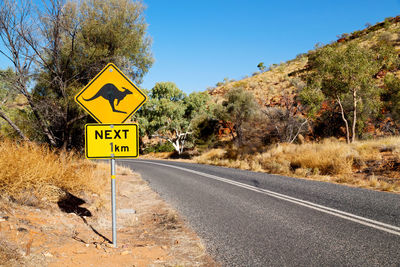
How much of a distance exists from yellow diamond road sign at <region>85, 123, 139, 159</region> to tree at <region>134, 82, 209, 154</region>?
31486 mm

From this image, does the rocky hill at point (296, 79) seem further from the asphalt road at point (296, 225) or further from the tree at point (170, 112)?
the asphalt road at point (296, 225)

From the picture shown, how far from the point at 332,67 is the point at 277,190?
504 inches

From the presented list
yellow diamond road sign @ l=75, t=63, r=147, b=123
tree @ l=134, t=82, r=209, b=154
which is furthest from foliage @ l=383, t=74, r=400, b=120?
yellow diamond road sign @ l=75, t=63, r=147, b=123

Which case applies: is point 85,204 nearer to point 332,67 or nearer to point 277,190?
point 277,190

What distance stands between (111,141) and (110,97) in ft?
2.37

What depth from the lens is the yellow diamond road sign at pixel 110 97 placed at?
4.11 metres

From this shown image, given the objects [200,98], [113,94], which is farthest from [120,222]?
[200,98]

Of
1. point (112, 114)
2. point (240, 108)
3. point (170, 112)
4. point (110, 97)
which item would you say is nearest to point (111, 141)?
point (112, 114)

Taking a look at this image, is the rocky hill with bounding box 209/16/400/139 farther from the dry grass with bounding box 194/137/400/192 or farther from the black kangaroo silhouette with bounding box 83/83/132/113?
the black kangaroo silhouette with bounding box 83/83/132/113

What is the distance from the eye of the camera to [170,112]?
116ft

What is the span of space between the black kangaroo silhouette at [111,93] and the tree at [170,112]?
102 feet

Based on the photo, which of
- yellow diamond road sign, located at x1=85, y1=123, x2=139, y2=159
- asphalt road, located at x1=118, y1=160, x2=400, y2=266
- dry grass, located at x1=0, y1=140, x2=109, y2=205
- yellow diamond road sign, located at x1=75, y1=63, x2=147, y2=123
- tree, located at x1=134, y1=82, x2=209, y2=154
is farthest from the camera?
tree, located at x1=134, y1=82, x2=209, y2=154

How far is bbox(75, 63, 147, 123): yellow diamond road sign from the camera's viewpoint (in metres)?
4.11

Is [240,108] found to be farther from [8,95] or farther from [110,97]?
[110,97]
